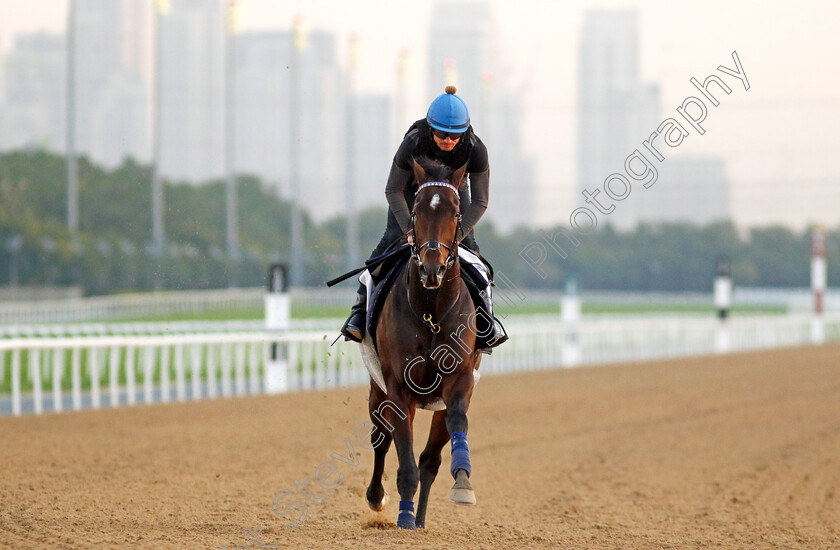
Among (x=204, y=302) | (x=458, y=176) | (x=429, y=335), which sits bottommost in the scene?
(x=204, y=302)

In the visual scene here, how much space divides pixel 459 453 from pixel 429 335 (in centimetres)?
61

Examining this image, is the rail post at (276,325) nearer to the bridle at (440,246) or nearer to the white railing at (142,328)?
the white railing at (142,328)

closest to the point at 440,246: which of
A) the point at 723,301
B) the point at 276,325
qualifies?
the point at 276,325

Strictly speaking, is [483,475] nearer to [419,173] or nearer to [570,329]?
[419,173]

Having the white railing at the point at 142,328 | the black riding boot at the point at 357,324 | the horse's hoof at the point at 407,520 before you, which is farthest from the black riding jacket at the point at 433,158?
the white railing at the point at 142,328

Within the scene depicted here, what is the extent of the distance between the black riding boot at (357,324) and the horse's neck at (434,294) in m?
0.71

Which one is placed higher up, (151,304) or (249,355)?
(151,304)

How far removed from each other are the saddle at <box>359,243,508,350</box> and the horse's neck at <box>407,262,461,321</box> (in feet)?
1.22

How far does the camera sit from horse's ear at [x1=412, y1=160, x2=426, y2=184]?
580 centimetres

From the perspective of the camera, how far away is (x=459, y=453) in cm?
543

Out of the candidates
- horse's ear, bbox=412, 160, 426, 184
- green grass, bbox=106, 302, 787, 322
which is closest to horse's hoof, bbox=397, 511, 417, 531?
horse's ear, bbox=412, 160, 426, 184

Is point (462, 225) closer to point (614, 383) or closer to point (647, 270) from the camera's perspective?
point (614, 383)

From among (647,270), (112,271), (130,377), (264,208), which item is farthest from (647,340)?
(647,270)

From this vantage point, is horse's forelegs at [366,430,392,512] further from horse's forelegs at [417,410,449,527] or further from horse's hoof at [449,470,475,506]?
horse's hoof at [449,470,475,506]
